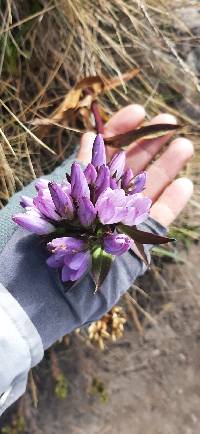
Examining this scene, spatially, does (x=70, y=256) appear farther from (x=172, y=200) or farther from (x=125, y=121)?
(x=125, y=121)

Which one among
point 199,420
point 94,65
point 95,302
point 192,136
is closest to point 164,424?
point 199,420

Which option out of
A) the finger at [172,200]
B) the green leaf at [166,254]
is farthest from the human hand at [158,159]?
the green leaf at [166,254]

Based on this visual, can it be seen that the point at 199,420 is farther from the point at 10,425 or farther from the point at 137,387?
the point at 10,425

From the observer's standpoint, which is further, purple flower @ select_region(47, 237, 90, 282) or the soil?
the soil

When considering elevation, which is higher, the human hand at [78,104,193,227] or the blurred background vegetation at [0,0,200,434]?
the blurred background vegetation at [0,0,200,434]

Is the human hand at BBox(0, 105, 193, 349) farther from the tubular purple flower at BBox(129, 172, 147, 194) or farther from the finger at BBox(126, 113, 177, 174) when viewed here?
the tubular purple flower at BBox(129, 172, 147, 194)

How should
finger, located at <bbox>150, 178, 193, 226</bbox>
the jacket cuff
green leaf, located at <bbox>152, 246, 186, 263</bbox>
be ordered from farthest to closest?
green leaf, located at <bbox>152, 246, 186, 263</bbox>, finger, located at <bbox>150, 178, 193, 226</bbox>, the jacket cuff

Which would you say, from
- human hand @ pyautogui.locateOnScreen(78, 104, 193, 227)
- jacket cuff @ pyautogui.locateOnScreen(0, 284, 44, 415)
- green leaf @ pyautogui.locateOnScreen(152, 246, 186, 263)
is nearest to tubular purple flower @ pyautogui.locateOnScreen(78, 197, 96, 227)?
jacket cuff @ pyautogui.locateOnScreen(0, 284, 44, 415)

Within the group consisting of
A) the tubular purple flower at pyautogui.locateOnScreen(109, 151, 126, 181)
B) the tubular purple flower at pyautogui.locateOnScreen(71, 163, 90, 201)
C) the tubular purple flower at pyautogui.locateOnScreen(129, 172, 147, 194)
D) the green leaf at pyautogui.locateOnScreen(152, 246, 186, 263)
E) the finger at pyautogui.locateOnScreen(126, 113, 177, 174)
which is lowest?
the green leaf at pyautogui.locateOnScreen(152, 246, 186, 263)
